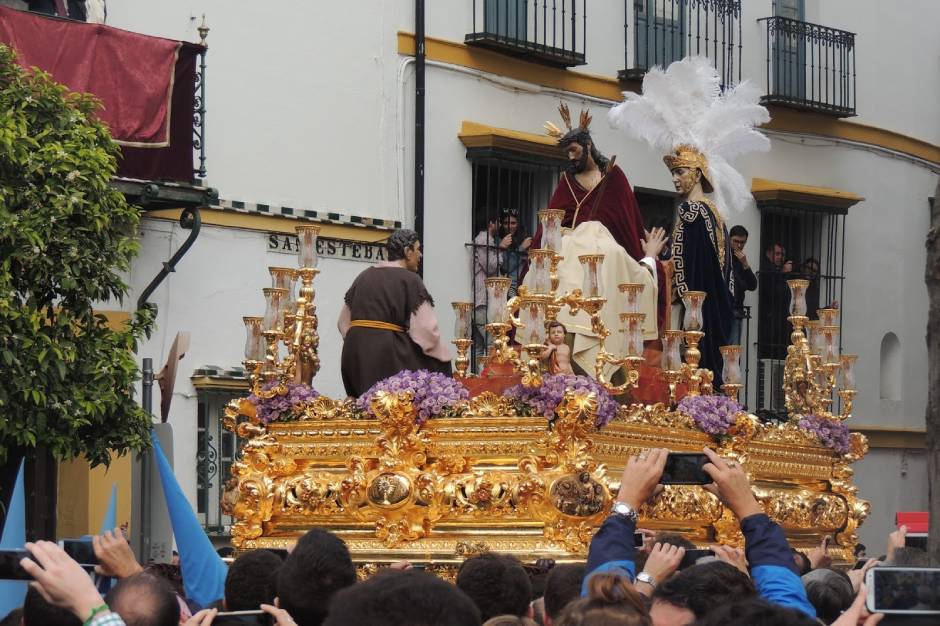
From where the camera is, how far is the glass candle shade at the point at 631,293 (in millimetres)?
10312

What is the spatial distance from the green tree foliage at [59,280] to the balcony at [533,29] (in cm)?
642

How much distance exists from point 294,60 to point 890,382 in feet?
29.8

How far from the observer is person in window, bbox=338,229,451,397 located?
10523 mm

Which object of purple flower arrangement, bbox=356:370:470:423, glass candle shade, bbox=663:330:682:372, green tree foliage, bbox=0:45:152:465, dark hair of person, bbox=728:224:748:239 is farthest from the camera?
dark hair of person, bbox=728:224:748:239

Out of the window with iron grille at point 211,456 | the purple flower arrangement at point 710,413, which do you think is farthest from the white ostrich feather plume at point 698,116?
the window with iron grille at point 211,456

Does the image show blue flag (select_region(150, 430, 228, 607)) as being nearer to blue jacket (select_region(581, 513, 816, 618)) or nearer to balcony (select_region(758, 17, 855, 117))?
blue jacket (select_region(581, 513, 816, 618))

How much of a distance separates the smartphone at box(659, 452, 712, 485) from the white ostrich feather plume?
286 inches

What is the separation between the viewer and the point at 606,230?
1174 cm

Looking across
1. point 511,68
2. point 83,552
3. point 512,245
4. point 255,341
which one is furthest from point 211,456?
point 83,552

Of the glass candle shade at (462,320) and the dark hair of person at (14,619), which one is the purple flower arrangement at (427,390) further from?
the dark hair of person at (14,619)

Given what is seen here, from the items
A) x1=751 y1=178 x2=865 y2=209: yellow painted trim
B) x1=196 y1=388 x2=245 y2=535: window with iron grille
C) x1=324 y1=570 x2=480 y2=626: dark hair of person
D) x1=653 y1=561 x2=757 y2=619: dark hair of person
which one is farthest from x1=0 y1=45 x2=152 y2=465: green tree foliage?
x1=751 y1=178 x2=865 y2=209: yellow painted trim

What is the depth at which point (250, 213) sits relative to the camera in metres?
15.4

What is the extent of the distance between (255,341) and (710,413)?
2.68m

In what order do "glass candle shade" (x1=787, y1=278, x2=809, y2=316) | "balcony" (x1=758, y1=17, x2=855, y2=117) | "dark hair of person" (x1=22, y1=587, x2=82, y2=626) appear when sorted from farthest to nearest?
1. "balcony" (x1=758, y1=17, x2=855, y2=117)
2. "glass candle shade" (x1=787, y1=278, x2=809, y2=316)
3. "dark hair of person" (x1=22, y1=587, x2=82, y2=626)
